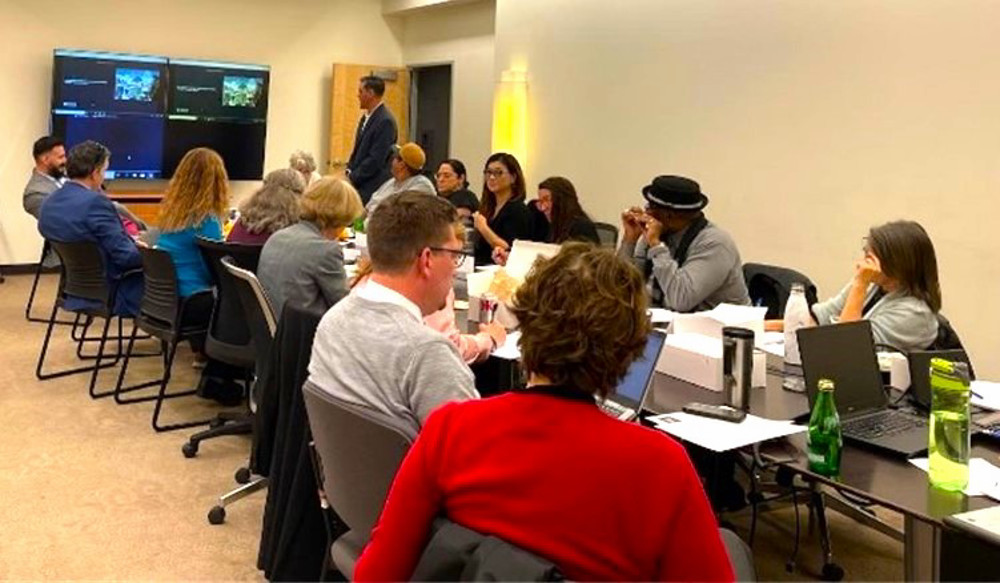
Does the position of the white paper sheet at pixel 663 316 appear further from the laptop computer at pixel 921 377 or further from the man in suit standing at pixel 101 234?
the man in suit standing at pixel 101 234

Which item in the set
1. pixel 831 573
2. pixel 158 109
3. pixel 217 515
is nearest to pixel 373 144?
pixel 158 109

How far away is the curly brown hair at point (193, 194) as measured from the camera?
410 centimetres

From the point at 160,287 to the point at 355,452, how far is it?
9.09 feet

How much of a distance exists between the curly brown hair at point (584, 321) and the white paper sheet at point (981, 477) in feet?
2.75

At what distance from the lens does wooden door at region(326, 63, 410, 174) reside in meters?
9.02

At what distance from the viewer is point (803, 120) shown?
5.12m

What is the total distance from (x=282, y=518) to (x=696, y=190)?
207cm

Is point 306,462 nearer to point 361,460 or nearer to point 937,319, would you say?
point 361,460

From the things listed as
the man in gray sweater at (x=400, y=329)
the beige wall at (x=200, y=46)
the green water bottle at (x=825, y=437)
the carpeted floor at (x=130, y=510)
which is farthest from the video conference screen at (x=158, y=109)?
the green water bottle at (x=825, y=437)

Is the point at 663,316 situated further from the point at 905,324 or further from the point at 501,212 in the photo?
the point at 501,212

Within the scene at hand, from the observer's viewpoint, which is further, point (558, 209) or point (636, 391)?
point (558, 209)

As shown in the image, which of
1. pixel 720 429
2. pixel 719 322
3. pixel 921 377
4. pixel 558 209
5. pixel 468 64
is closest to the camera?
pixel 720 429

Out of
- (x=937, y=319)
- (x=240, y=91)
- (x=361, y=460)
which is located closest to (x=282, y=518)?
(x=361, y=460)

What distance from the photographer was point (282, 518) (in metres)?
2.12
